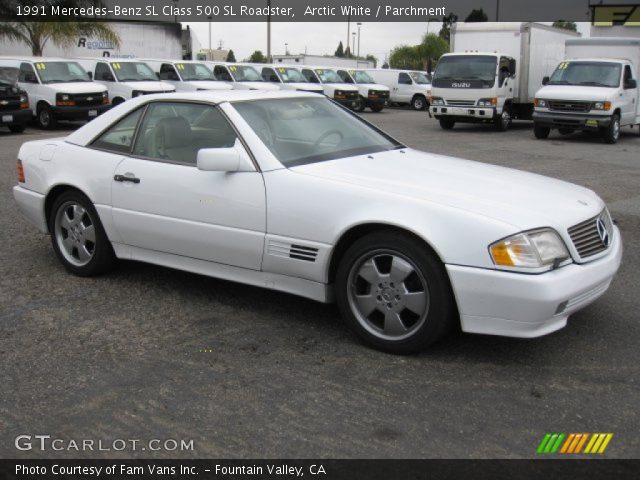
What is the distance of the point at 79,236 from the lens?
5523 millimetres

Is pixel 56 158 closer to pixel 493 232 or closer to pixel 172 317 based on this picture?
pixel 172 317

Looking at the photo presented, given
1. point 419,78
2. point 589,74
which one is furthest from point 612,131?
point 419,78

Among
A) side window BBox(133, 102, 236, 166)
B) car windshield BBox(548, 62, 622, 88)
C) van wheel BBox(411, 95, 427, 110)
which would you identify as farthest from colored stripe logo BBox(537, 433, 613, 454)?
van wheel BBox(411, 95, 427, 110)

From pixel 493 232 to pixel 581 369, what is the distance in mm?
918

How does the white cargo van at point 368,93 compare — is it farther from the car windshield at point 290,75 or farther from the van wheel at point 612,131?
the van wheel at point 612,131

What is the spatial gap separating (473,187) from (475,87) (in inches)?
650

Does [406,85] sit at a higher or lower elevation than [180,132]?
lower

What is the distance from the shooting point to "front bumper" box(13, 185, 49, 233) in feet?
18.7

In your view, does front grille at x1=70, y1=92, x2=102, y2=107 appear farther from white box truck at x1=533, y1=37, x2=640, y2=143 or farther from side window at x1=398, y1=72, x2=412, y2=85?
side window at x1=398, y1=72, x2=412, y2=85

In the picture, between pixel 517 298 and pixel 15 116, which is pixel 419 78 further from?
pixel 517 298

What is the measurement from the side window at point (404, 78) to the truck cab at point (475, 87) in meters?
13.1

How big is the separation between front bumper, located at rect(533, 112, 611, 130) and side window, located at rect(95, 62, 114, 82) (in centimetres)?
1259

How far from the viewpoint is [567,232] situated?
3959mm

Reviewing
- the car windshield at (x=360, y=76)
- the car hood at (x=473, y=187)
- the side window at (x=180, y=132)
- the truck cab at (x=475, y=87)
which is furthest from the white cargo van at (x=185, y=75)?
the car hood at (x=473, y=187)
